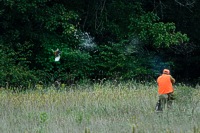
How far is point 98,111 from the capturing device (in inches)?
529

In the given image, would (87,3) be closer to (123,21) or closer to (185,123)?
(123,21)

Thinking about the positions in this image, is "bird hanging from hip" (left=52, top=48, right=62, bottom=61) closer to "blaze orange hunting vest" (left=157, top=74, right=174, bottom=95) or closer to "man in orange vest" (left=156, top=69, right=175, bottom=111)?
"man in orange vest" (left=156, top=69, right=175, bottom=111)

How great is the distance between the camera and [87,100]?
15.0 metres

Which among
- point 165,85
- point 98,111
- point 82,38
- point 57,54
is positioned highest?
point 82,38

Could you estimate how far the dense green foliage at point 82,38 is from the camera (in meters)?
23.4

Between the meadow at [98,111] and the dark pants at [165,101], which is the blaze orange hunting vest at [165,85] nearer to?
the dark pants at [165,101]

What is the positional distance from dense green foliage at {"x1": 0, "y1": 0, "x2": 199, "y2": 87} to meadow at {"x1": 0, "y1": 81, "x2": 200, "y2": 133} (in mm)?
6547

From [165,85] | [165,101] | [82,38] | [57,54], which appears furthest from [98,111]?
[82,38]

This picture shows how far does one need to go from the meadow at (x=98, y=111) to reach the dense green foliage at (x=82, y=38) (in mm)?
6547

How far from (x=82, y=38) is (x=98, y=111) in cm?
1166

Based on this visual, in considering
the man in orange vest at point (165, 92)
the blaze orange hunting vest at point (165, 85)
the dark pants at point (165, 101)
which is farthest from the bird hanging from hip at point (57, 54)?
the dark pants at point (165, 101)

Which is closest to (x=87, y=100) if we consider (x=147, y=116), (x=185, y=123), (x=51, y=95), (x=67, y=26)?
(x=51, y=95)

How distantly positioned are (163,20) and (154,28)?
10.0 feet

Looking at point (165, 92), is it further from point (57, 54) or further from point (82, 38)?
point (82, 38)
